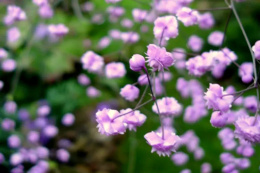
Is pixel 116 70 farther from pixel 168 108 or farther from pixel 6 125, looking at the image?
pixel 6 125

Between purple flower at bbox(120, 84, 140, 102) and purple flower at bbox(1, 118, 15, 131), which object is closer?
purple flower at bbox(120, 84, 140, 102)

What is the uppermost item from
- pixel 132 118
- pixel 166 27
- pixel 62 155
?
pixel 166 27

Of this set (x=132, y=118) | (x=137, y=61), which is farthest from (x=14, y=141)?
(x=137, y=61)

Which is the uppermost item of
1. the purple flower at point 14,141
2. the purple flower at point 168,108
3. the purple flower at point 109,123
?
the purple flower at point 109,123

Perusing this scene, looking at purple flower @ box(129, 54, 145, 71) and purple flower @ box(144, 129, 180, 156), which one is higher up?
purple flower @ box(129, 54, 145, 71)

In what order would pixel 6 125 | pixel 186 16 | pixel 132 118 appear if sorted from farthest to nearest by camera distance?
pixel 6 125 < pixel 186 16 < pixel 132 118

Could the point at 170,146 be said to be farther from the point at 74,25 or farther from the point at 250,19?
the point at 250,19

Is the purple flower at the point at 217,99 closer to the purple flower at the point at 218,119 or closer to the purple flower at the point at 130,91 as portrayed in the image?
the purple flower at the point at 218,119

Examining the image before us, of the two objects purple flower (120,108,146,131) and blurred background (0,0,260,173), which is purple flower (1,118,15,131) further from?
purple flower (120,108,146,131)

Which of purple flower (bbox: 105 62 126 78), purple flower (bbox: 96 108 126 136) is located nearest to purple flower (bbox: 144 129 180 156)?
purple flower (bbox: 96 108 126 136)

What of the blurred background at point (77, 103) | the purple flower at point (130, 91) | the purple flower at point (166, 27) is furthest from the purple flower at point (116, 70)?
the blurred background at point (77, 103)

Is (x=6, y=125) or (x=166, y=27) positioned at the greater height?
(x=166, y=27)

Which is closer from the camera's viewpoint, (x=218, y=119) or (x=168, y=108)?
(x=218, y=119)
